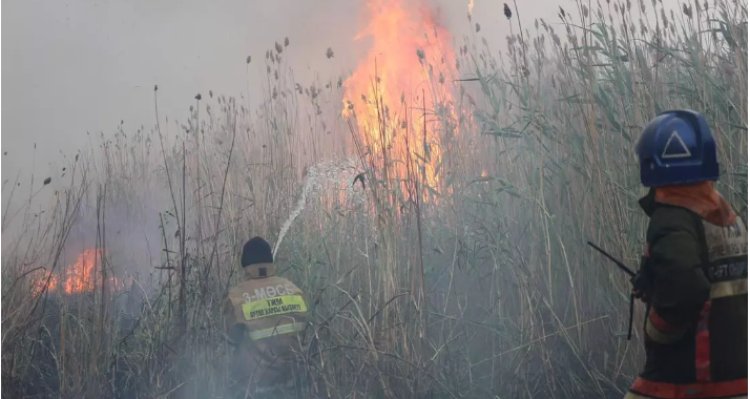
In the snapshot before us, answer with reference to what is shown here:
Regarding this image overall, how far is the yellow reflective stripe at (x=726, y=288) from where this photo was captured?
8.32ft

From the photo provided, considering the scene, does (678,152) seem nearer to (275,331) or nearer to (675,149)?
(675,149)

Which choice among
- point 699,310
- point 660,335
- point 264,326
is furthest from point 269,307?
point 699,310

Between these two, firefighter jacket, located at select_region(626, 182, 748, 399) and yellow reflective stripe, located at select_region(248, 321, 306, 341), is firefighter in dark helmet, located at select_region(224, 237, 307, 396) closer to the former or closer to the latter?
yellow reflective stripe, located at select_region(248, 321, 306, 341)

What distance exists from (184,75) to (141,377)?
1.49 metres

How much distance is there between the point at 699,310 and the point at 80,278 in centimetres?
287

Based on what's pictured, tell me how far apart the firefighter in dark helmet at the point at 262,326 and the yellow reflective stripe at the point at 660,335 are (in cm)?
177

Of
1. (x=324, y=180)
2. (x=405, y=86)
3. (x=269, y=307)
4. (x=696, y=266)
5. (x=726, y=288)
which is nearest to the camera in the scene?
(x=696, y=266)

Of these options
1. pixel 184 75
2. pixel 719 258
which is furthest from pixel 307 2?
pixel 719 258

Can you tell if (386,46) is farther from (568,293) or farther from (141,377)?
(141,377)

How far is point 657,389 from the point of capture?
259 cm

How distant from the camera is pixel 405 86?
395 centimetres

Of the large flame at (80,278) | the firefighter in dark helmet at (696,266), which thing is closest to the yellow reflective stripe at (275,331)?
the large flame at (80,278)

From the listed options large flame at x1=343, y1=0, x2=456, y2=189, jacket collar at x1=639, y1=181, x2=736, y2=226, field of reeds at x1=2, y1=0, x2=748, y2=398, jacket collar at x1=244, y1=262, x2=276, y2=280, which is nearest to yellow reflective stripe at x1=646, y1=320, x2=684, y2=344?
jacket collar at x1=639, y1=181, x2=736, y2=226

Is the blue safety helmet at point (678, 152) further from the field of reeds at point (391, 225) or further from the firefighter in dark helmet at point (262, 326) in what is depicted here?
the firefighter in dark helmet at point (262, 326)
